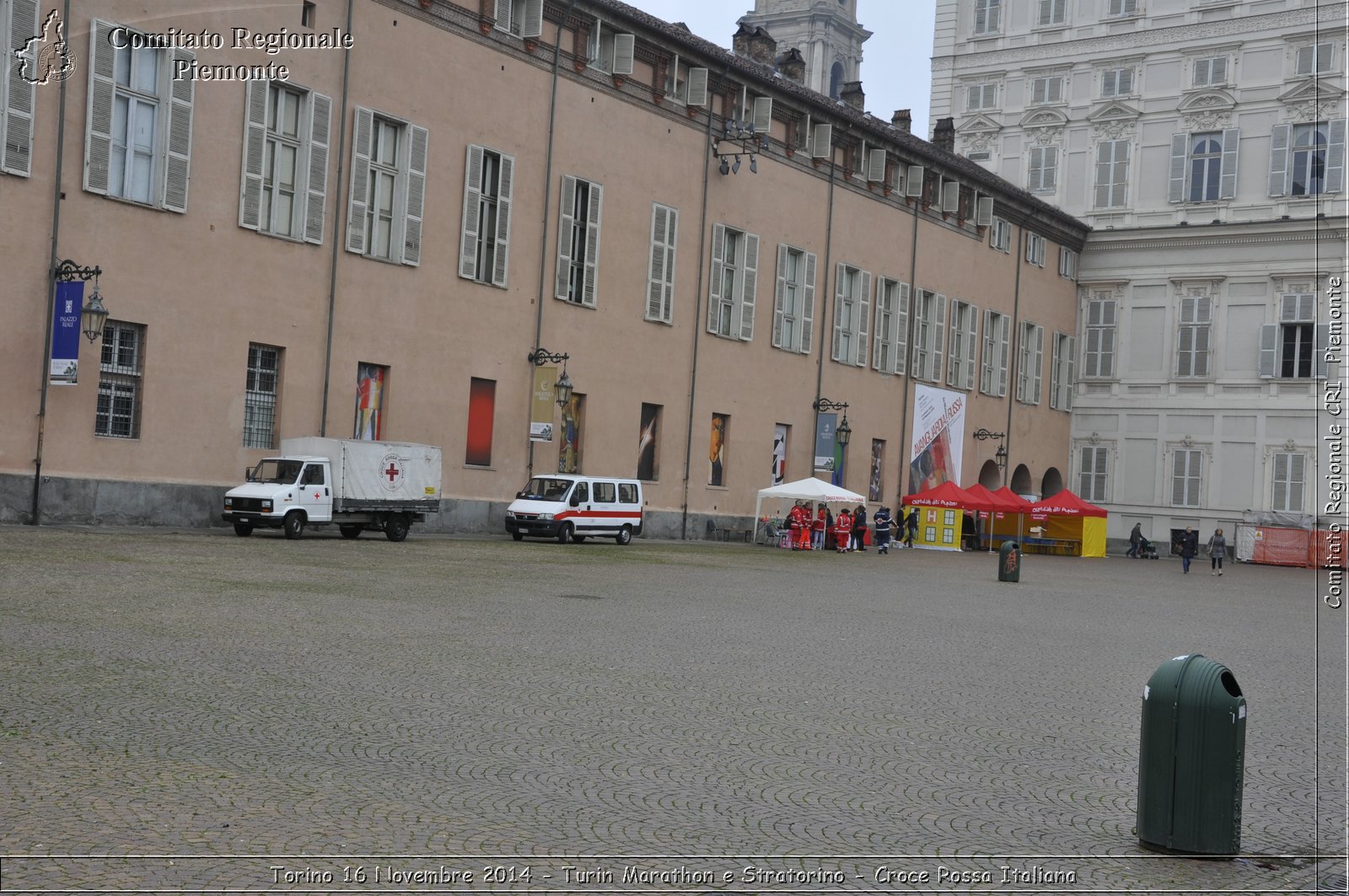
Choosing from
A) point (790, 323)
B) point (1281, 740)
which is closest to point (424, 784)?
point (1281, 740)

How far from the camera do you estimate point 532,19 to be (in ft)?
116

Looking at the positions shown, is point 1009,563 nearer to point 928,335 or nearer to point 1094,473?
point 928,335

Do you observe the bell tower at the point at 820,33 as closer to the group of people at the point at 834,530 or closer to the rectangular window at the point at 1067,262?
the rectangular window at the point at 1067,262

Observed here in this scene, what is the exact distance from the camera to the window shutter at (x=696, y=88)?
132 feet

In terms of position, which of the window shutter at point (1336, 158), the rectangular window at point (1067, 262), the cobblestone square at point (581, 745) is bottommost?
the cobblestone square at point (581, 745)

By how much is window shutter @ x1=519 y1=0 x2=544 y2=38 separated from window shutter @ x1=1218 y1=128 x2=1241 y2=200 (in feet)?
103

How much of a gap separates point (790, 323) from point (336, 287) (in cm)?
1735

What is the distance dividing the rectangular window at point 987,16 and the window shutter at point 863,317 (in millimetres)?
19126

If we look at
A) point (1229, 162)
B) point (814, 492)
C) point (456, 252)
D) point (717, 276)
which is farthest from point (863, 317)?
point (1229, 162)

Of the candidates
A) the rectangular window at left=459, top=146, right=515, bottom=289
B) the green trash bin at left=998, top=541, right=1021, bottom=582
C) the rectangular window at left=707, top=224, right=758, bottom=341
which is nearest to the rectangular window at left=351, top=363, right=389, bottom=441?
the rectangular window at left=459, top=146, right=515, bottom=289

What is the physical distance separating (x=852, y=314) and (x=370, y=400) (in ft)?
65.3

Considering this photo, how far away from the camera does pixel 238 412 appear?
29.4 meters

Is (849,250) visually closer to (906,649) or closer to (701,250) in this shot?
(701,250)

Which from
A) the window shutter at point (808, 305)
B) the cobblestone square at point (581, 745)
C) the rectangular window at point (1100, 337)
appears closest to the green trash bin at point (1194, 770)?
the cobblestone square at point (581, 745)
